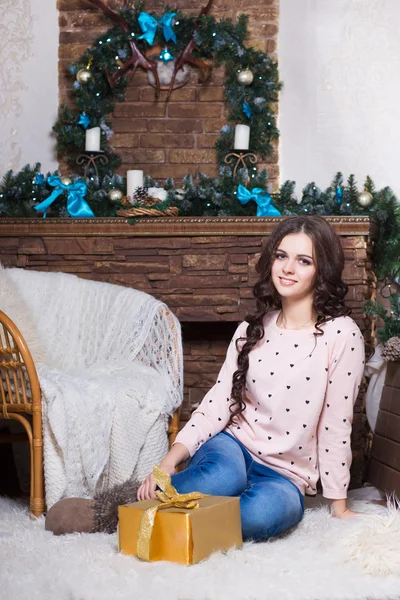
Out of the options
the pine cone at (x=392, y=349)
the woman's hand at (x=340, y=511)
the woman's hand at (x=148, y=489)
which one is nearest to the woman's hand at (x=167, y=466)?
the woman's hand at (x=148, y=489)

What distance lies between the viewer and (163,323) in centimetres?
296

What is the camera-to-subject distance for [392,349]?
2.68 metres

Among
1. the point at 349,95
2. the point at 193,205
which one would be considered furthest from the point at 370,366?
the point at 349,95

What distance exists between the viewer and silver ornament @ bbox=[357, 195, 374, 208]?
133 inches

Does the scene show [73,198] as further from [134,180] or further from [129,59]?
[129,59]

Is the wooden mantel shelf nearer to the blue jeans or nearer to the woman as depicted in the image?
the woman

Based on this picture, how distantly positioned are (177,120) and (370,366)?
1540 millimetres

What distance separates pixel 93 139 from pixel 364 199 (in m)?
1.24

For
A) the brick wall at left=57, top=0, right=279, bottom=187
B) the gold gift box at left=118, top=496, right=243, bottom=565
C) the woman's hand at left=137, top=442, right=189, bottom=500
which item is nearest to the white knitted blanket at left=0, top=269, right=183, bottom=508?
the woman's hand at left=137, top=442, right=189, bottom=500

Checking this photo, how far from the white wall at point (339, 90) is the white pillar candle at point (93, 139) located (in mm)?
842

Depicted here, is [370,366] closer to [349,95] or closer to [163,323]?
[163,323]

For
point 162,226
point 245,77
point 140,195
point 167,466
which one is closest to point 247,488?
point 167,466

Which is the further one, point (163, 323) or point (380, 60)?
point (380, 60)

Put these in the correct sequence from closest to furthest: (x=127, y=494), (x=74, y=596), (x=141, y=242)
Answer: (x=74, y=596)
(x=127, y=494)
(x=141, y=242)
